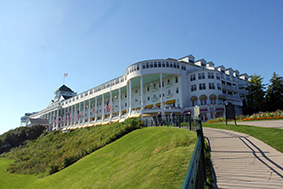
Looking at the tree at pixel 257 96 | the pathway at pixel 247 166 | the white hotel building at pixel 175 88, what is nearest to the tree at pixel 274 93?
the tree at pixel 257 96

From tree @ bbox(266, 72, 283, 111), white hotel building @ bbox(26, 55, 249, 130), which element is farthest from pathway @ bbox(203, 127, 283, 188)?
tree @ bbox(266, 72, 283, 111)

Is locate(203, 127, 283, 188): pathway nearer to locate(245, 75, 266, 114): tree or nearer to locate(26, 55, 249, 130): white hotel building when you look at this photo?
locate(26, 55, 249, 130): white hotel building

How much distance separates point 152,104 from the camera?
55.0 m

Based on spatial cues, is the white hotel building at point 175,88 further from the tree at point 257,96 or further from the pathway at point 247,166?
the pathway at point 247,166

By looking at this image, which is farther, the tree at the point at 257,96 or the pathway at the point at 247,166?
the tree at the point at 257,96

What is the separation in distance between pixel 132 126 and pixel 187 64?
37.3 meters

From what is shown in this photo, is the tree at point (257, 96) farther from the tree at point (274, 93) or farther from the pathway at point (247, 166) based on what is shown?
the pathway at point (247, 166)

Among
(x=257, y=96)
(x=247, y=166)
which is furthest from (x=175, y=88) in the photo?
(x=247, y=166)

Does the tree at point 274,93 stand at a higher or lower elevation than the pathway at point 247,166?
higher

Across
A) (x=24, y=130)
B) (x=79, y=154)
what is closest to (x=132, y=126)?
(x=79, y=154)

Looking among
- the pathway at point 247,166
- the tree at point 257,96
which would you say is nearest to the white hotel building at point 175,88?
the tree at point 257,96

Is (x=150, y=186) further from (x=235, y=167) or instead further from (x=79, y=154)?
(x=79, y=154)

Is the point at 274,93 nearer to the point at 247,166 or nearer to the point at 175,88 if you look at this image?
the point at 175,88

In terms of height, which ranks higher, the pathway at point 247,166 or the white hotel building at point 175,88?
the white hotel building at point 175,88
